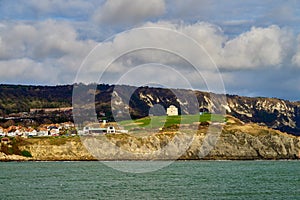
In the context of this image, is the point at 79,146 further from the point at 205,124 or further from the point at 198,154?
the point at 205,124

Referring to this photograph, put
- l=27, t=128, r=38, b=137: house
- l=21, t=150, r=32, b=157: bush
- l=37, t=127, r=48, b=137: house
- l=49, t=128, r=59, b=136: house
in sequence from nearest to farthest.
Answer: l=21, t=150, r=32, b=157: bush, l=49, t=128, r=59, b=136: house, l=27, t=128, r=38, b=137: house, l=37, t=127, r=48, b=137: house

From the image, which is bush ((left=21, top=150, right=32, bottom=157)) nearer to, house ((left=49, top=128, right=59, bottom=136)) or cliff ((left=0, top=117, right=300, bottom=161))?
cliff ((left=0, top=117, right=300, bottom=161))

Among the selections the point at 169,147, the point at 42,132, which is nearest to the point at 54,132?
the point at 42,132

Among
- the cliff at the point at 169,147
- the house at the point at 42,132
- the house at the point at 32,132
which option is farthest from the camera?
the house at the point at 42,132

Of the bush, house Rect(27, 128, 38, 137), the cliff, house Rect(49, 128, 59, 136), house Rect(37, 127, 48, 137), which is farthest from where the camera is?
house Rect(37, 127, 48, 137)

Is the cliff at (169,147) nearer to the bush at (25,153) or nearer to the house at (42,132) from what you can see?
the bush at (25,153)

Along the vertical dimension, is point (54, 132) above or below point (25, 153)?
above

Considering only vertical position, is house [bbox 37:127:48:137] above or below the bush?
above

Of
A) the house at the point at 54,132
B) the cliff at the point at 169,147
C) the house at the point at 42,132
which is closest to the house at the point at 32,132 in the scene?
the house at the point at 42,132

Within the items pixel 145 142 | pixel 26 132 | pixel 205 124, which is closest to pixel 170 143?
pixel 145 142

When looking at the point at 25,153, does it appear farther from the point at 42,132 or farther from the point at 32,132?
the point at 32,132

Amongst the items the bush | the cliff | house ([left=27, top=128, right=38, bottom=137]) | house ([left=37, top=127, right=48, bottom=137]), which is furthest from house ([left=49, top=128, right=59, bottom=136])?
the bush

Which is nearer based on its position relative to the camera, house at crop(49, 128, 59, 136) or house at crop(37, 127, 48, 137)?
house at crop(49, 128, 59, 136)
